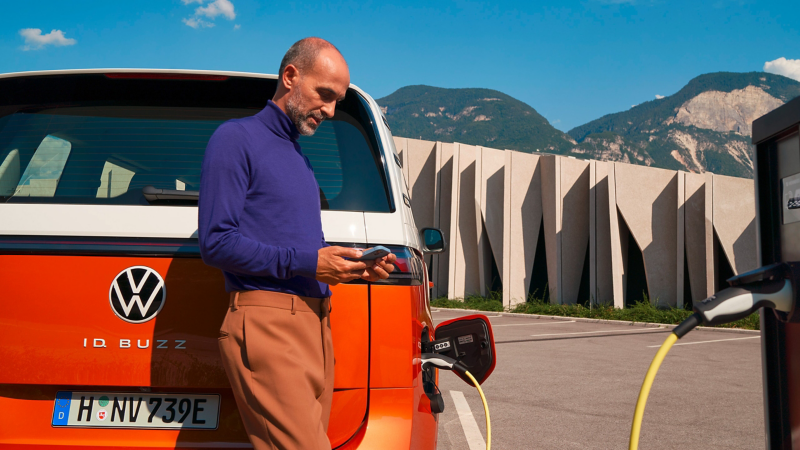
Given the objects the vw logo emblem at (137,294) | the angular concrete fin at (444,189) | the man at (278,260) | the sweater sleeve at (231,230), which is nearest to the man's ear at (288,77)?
the man at (278,260)

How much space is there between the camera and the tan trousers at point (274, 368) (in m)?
1.58

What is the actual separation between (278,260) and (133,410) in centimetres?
77

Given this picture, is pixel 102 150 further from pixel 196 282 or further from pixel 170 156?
pixel 196 282

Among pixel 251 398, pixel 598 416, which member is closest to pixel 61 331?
pixel 251 398

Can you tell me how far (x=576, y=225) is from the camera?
58.7 feet

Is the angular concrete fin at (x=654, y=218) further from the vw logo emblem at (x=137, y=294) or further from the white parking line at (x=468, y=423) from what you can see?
the vw logo emblem at (x=137, y=294)

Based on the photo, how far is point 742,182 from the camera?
1552 centimetres

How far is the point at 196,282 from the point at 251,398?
451 mm

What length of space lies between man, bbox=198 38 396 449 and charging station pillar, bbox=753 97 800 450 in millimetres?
1163

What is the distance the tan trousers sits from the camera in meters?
1.58

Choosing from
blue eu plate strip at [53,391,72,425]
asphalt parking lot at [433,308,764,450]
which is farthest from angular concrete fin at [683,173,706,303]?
blue eu plate strip at [53,391,72,425]

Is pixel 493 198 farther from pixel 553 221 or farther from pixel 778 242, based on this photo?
pixel 778 242

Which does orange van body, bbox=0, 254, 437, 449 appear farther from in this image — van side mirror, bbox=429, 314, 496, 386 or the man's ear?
van side mirror, bbox=429, 314, 496, 386

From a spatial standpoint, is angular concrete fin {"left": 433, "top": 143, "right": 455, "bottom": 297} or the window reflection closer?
the window reflection
